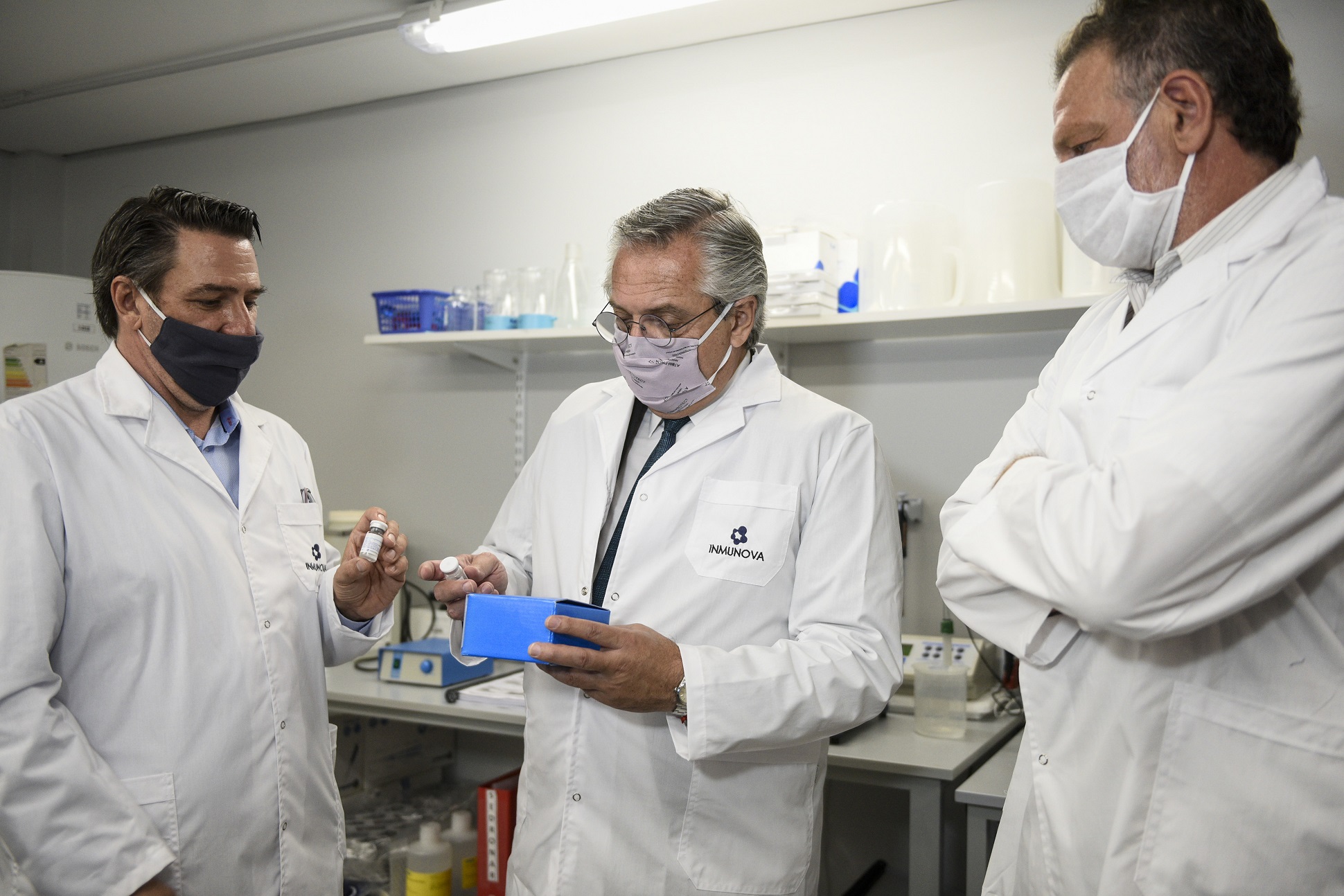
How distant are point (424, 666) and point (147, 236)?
4.55 feet

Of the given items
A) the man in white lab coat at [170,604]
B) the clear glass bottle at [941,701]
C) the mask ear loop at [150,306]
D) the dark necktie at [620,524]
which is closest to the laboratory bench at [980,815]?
the clear glass bottle at [941,701]

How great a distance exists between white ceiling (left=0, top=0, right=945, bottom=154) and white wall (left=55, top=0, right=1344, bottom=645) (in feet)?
0.32

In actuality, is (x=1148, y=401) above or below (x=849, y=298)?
below

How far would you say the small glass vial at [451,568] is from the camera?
1.54m

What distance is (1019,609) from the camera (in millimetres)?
1118

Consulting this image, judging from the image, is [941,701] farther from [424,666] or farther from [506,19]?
→ [506,19]

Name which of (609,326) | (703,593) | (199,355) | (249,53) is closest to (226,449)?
(199,355)

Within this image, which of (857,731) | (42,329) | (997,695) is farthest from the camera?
(42,329)

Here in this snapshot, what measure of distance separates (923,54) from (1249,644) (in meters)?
2.11

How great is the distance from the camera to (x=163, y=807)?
141cm

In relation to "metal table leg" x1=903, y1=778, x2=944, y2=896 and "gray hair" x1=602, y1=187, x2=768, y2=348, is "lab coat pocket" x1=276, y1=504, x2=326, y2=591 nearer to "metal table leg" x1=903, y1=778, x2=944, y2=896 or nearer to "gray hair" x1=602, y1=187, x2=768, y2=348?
"gray hair" x1=602, y1=187, x2=768, y2=348

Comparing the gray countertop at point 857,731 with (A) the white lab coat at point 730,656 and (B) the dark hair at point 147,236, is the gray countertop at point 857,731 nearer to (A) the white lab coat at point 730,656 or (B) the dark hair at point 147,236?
(A) the white lab coat at point 730,656

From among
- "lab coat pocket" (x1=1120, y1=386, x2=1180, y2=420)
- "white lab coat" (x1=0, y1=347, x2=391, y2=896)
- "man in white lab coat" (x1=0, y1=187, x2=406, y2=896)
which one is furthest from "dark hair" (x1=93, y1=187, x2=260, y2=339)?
"lab coat pocket" (x1=1120, y1=386, x2=1180, y2=420)

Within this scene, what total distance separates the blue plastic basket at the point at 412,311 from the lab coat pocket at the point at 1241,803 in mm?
2420
